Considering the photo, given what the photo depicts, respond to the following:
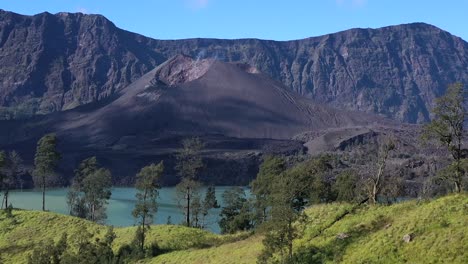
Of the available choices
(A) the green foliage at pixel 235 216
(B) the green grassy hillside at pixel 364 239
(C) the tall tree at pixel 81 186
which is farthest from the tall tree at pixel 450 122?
(C) the tall tree at pixel 81 186

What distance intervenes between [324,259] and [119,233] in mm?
32544

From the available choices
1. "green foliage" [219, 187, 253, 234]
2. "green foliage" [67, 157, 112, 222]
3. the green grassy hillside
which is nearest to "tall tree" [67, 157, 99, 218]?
"green foliage" [67, 157, 112, 222]

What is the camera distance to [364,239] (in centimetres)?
3738

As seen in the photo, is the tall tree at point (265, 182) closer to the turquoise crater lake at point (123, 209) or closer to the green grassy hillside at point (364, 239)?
the green grassy hillside at point (364, 239)

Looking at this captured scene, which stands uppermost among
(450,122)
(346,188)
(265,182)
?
→ (450,122)

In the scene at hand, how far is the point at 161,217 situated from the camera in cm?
11875

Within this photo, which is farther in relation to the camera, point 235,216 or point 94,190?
point 94,190

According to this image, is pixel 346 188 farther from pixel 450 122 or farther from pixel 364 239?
pixel 364 239

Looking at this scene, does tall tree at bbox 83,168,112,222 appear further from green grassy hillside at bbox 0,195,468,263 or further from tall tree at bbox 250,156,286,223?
green grassy hillside at bbox 0,195,468,263

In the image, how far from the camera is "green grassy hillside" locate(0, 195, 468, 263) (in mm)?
33125

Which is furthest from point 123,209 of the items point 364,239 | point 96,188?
point 364,239

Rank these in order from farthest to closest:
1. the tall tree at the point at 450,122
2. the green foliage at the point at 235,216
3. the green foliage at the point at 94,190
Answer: the green foliage at the point at 94,190, the green foliage at the point at 235,216, the tall tree at the point at 450,122

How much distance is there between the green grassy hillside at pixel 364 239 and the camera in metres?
33.1

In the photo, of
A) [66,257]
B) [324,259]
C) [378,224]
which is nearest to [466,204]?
[378,224]
